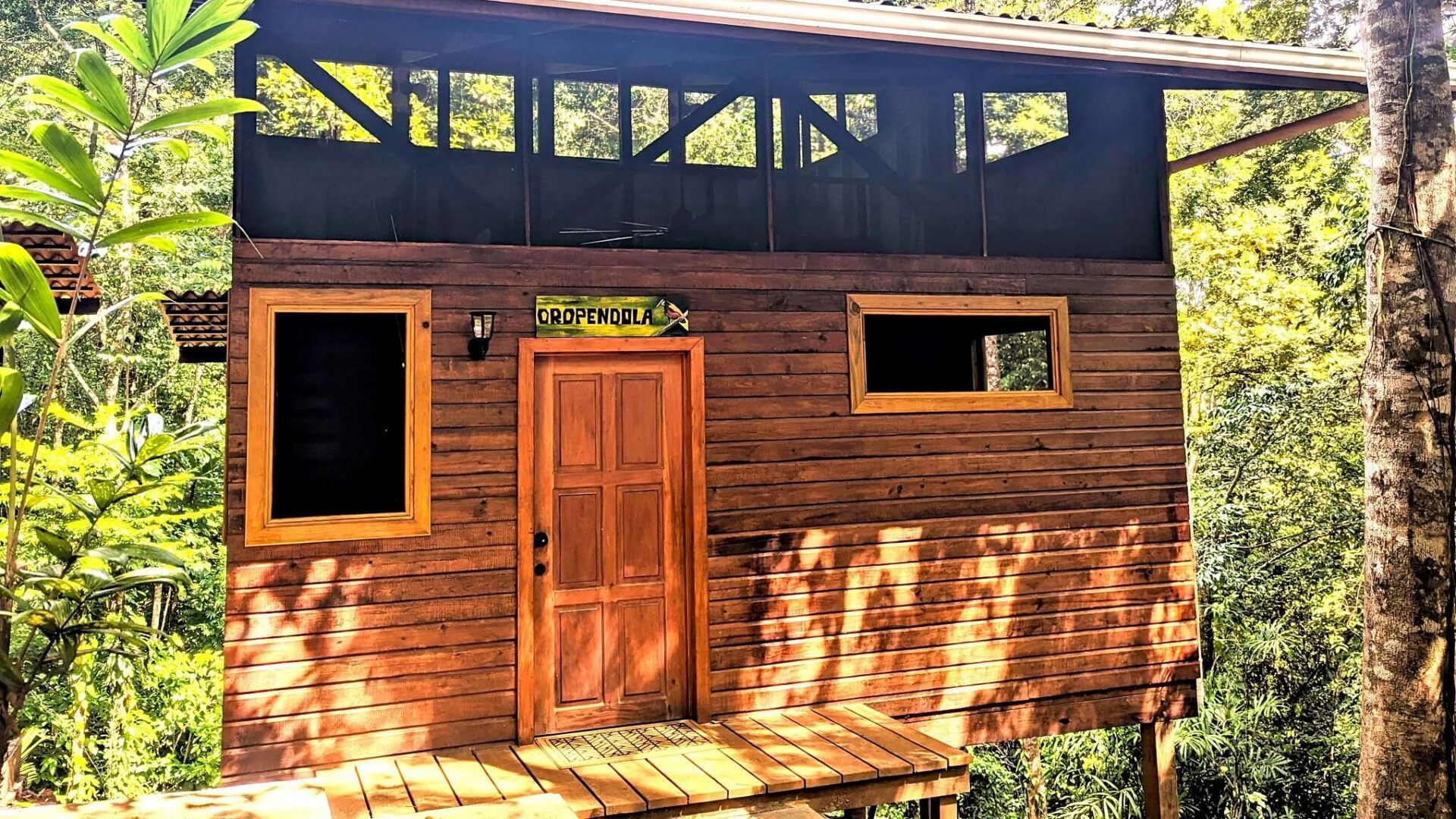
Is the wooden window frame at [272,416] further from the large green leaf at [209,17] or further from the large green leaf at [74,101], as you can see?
the large green leaf at [209,17]

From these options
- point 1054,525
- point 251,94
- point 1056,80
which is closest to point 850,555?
point 1054,525

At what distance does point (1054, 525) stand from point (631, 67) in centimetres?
344

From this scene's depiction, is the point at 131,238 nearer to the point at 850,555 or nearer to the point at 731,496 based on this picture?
the point at 731,496

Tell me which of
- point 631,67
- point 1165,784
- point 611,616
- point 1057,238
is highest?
point 631,67

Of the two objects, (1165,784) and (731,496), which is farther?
(1165,784)

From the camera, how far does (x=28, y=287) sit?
2041 millimetres

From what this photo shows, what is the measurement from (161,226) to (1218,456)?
11.3 meters

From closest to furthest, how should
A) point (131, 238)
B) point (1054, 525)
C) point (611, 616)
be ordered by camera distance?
point (131, 238) → point (611, 616) → point (1054, 525)

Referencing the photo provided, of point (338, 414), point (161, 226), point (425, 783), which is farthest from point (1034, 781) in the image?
point (161, 226)

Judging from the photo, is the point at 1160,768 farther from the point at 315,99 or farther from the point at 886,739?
the point at 315,99

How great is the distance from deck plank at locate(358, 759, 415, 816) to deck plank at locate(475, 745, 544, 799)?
350mm

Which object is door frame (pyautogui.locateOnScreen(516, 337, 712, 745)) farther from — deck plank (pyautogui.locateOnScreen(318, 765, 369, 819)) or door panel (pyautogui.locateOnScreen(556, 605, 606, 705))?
deck plank (pyautogui.locateOnScreen(318, 765, 369, 819))

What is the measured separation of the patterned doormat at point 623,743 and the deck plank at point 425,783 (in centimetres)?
49

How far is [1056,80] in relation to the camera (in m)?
5.92
